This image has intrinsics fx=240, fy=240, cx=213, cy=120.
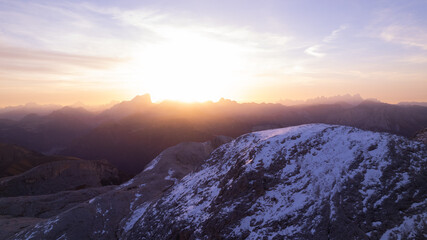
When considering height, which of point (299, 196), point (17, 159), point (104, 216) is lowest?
point (17, 159)

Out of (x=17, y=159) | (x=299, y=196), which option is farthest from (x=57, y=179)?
(x=299, y=196)

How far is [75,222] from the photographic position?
30156 mm

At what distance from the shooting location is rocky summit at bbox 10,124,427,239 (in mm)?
14664

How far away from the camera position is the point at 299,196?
694 inches

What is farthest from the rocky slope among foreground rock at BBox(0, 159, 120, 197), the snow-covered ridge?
the snow-covered ridge

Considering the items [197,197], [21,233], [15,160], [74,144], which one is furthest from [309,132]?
[74,144]

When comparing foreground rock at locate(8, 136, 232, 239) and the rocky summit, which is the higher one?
the rocky summit

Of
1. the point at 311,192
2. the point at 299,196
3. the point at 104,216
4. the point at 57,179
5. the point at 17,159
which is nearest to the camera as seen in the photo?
the point at 311,192

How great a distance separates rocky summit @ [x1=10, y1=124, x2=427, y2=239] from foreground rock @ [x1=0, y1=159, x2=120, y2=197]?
3671 centimetres

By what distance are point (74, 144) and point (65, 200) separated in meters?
146

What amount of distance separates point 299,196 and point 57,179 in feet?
222

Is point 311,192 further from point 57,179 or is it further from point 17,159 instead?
point 17,159

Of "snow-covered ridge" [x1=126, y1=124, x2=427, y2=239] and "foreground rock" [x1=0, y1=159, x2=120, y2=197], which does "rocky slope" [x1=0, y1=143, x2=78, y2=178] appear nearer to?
"foreground rock" [x1=0, y1=159, x2=120, y2=197]

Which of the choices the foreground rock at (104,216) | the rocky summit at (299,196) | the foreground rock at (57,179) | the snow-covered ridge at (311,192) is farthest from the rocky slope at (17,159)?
Result: the snow-covered ridge at (311,192)
